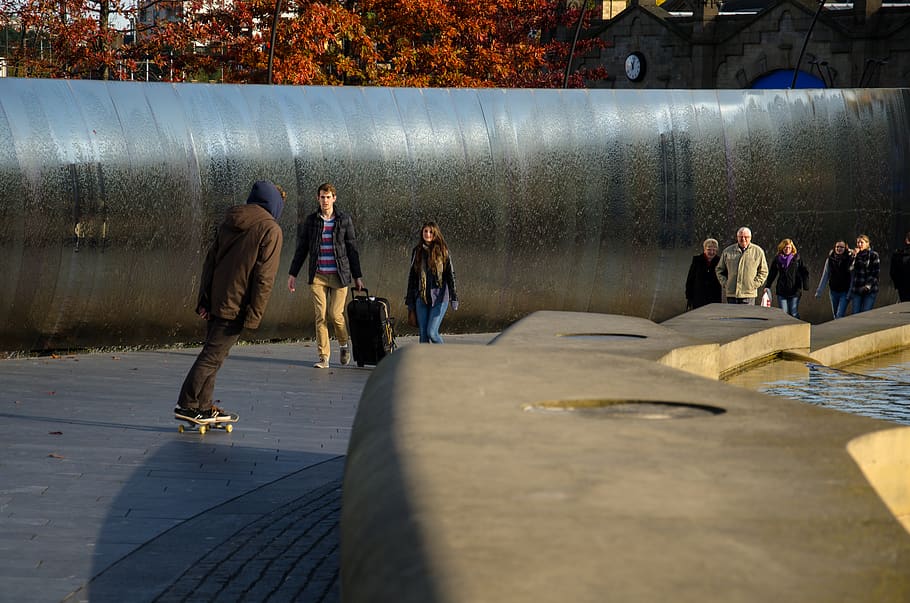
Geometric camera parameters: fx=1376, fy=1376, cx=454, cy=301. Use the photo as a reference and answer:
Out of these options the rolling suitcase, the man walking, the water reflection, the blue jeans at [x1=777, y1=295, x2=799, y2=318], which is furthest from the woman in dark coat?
the water reflection

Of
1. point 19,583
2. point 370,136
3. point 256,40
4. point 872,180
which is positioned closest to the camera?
point 19,583

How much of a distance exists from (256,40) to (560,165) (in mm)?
16177

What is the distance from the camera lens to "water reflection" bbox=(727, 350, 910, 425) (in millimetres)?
7855

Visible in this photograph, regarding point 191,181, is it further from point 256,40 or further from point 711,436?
point 256,40

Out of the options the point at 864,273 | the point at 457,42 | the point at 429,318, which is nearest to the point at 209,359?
the point at 429,318

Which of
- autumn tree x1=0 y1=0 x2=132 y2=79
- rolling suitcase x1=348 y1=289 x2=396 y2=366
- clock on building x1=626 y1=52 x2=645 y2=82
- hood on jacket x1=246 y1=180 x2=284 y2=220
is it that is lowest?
rolling suitcase x1=348 y1=289 x2=396 y2=366

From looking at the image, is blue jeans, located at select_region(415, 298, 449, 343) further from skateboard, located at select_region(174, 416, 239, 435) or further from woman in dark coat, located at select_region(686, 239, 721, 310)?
skateboard, located at select_region(174, 416, 239, 435)

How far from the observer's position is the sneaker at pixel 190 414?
947 centimetres

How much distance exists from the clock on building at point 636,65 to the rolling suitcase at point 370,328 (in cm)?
4252

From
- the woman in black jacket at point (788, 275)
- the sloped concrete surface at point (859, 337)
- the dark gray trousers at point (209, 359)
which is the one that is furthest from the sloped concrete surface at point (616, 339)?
the woman in black jacket at point (788, 275)

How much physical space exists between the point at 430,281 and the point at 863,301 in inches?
284

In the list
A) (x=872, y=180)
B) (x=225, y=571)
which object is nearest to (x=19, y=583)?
(x=225, y=571)

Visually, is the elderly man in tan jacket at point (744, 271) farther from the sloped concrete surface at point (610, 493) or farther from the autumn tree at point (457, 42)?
the autumn tree at point (457, 42)

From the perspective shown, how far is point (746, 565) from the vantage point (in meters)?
2.83
